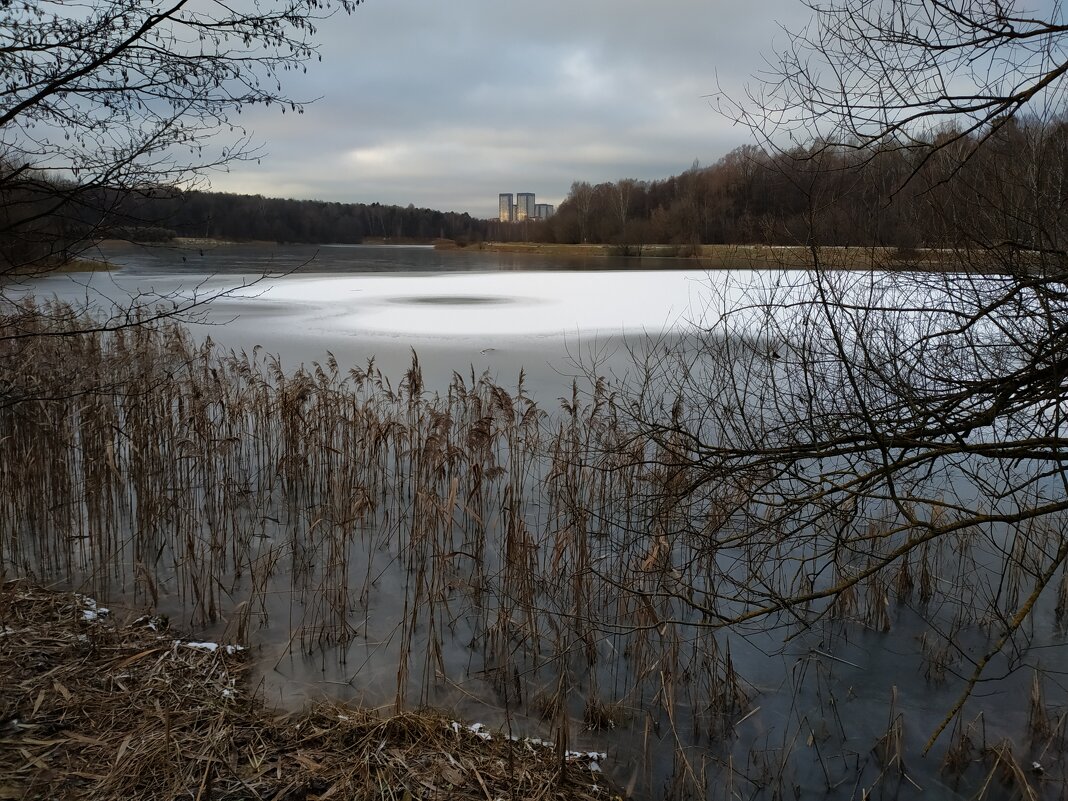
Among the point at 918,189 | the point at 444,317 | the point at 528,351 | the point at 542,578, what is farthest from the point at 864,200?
the point at 444,317

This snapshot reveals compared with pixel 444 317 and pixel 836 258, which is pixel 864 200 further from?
pixel 444 317

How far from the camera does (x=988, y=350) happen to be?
11.5 ft

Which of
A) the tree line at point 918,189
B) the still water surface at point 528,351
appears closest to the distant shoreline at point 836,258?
the tree line at point 918,189

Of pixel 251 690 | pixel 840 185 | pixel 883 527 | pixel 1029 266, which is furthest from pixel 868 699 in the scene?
pixel 251 690

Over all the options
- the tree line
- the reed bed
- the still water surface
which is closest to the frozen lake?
the still water surface

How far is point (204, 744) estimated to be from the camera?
8.62 ft

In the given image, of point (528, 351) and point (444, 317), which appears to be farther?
point (444, 317)

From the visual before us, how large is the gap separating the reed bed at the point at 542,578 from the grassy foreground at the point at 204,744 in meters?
0.07

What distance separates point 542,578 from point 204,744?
188cm

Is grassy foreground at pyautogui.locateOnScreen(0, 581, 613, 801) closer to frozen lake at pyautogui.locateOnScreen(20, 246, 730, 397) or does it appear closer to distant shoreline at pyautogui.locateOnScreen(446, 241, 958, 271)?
frozen lake at pyautogui.locateOnScreen(20, 246, 730, 397)

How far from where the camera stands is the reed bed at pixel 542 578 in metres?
3.04

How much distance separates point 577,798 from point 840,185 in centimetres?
291

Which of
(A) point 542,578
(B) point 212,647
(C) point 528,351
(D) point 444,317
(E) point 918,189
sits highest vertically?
(E) point 918,189

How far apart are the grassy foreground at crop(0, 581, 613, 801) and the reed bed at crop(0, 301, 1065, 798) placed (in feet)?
0.22
